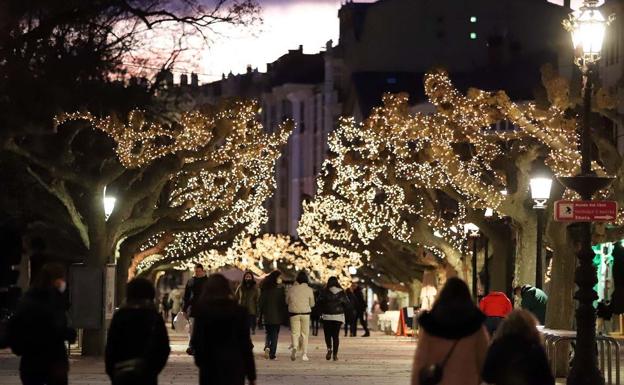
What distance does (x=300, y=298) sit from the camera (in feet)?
108

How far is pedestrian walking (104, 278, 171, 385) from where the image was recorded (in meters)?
14.5

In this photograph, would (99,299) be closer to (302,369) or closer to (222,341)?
(302,369)

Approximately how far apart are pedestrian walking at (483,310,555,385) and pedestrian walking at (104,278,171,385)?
2.58 meters

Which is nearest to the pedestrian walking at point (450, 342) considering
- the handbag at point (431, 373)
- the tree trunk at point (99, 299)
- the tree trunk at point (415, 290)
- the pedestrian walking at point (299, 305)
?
the handbag at point (431, 373)

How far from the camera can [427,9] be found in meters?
107

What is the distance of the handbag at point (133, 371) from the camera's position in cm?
1431

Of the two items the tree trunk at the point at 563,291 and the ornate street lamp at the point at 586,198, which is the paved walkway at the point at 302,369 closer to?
the tree trunk at the point at 563,291

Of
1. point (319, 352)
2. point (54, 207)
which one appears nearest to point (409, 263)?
point (54, 207)

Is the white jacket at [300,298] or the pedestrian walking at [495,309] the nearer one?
the pedestrian walking at [495,309]

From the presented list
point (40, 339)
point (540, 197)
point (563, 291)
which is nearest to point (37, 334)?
point (40, 339)

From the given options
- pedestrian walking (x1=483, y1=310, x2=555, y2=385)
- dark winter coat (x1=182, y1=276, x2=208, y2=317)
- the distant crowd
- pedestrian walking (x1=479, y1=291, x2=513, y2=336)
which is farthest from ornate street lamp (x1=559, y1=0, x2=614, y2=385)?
dark winter coat (x1=182, y1=276, x2=208, y2=317)

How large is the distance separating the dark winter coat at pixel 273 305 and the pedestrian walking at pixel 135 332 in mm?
18812

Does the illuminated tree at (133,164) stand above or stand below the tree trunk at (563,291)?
above

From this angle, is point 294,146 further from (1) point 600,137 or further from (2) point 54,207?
(1) point 600,137
